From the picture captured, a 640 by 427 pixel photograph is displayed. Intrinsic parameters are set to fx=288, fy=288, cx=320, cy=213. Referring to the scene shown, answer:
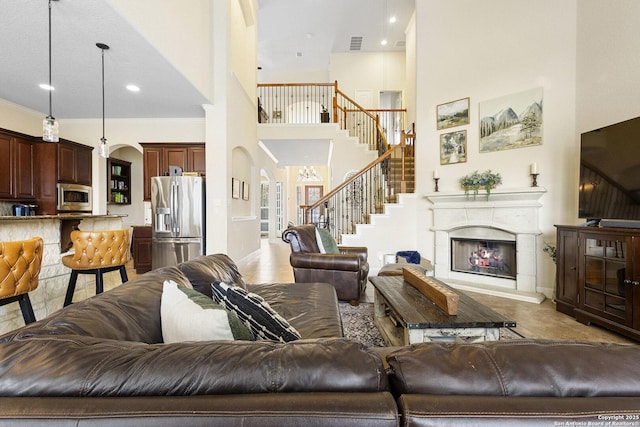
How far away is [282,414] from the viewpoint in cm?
54

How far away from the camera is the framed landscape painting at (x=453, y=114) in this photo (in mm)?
4547

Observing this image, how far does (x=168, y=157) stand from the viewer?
213 inches

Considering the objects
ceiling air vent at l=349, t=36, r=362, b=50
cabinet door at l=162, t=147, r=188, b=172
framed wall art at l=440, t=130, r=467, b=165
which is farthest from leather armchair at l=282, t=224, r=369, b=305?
ceiling air vent at l=349, t=36, r=362, b=50

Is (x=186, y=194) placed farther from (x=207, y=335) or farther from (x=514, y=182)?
(x=514, y=182)

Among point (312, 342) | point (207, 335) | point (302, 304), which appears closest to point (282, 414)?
point (312, 342)

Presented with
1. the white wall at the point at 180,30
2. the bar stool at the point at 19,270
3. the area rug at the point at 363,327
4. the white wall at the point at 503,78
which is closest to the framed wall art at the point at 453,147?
the white wall at the point at 503,78

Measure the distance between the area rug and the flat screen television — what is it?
1557 mm

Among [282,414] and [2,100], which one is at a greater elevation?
[2,100]

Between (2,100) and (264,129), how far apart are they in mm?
4840

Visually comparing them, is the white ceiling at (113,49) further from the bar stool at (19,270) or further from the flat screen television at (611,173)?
the flat screen television at (611,173)

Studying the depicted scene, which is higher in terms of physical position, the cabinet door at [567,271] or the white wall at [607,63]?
the white wall at [607,63]

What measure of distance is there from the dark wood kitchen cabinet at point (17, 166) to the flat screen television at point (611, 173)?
792cm

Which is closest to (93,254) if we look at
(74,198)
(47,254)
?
(47,254)

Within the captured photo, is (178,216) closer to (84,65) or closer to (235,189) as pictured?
(235,189)
